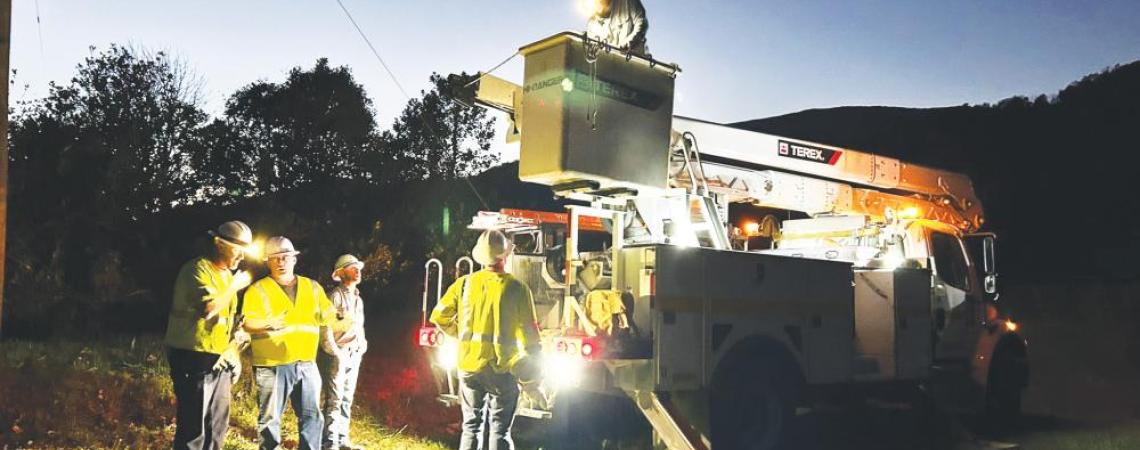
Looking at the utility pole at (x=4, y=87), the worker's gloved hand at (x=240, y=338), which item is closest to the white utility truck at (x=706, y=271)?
the worker's gloved hand at (x=240, y=338)

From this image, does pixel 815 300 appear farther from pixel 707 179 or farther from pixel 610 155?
pixel 610 155

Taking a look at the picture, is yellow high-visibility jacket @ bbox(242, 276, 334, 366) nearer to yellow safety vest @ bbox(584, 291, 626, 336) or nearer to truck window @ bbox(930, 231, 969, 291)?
yellow safety vest @ bbox(584, 291, 626, 336)

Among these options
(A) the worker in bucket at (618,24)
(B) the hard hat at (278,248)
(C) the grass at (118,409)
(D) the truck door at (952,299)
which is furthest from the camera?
(D) the truck door at (952,299)

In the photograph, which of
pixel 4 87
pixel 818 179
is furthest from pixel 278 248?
pixel 818 179

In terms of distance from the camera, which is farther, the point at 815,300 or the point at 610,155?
the point at 815,300

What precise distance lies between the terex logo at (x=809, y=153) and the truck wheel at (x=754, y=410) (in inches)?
100.0

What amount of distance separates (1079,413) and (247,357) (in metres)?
10.9

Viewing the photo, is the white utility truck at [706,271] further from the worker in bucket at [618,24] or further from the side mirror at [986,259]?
the worker in bucket at [618,24]

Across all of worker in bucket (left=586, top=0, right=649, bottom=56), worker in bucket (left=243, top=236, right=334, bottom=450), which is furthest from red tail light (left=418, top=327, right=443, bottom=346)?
worker in bucket (left=586, top=0, right=649, bottom=56)

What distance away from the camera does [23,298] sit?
19500 millimetres

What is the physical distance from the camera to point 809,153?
30.9 ft

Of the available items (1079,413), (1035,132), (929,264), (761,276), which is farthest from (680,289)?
(1035,132)

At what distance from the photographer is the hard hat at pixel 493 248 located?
238 inches

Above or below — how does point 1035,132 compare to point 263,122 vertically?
above
